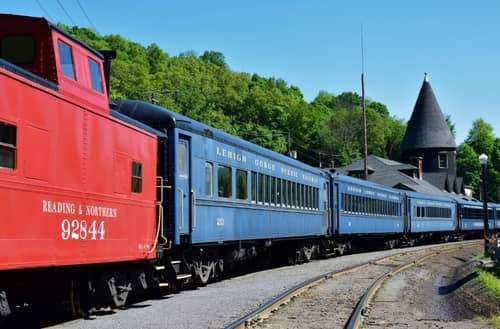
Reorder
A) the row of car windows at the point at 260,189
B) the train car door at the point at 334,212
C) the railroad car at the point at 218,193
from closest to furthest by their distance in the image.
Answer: the railroad car at the point at 218,193
the row of car windows at the point at 260,189
the train car door at the point at 334,212

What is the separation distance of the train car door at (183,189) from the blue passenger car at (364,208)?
53.2ft

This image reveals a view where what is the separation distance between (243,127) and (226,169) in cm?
7674

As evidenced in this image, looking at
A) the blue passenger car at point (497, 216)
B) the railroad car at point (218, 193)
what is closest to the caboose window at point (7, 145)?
the railroad car at point (218, 193)

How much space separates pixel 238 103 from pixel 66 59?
90.9 meters

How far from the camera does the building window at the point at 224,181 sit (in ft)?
52.9

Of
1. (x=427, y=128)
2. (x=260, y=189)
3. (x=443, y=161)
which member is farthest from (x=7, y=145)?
(x=427, y=128)

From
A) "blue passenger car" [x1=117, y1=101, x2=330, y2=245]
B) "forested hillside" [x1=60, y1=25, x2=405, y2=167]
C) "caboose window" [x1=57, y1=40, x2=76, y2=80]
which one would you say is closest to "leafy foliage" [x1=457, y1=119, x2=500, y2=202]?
"forested hillside" [x1=60, y1=25, x2=405, y2=167]

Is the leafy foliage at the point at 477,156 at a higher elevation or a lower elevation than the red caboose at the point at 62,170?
higher

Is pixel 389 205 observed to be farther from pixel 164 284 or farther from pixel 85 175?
pixel 85 175

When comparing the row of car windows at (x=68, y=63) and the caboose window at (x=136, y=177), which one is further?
the caboose window at (x=136, y=177)

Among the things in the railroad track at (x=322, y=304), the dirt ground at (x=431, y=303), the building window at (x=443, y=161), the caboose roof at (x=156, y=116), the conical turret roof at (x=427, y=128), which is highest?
the conical turret roof at (x=427, y=128)

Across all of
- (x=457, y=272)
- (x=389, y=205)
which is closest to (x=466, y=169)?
(x=389, y=205)

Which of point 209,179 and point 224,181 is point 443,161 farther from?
point 209,179

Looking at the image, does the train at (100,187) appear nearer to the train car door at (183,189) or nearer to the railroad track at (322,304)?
the train car door at (183,189)
